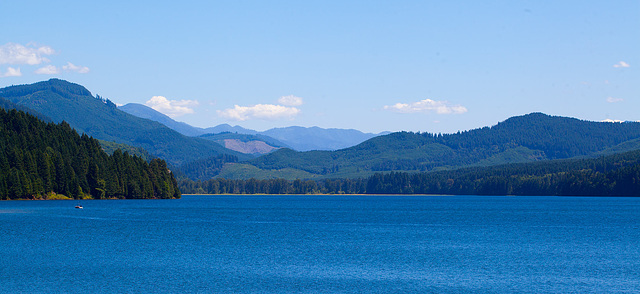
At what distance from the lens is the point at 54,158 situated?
7692 inches

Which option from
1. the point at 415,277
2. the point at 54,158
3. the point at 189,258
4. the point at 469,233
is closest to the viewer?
the point at 415,277

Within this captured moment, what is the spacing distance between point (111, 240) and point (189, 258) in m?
21.7

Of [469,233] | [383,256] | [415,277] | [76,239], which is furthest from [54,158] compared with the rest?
[415,277]

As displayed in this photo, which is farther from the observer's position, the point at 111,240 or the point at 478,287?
the point at 111,240

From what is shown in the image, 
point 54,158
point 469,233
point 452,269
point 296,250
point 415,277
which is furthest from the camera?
point 54,158

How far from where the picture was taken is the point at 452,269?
6662 centimetres

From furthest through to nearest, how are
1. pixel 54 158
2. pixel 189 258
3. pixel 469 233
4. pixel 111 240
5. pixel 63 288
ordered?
1. pixel 54 158
2. pixel 469 233
3. pixel 111 240
4. pixel 189 258
5. pixel 63 288

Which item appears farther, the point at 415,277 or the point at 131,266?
the point at 131,266

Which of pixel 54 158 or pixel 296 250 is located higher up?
pixel 54 158

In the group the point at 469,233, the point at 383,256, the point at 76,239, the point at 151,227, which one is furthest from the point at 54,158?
the point at 383,256

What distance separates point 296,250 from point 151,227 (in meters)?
39.6

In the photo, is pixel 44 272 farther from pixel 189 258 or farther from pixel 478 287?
pixel 478 287

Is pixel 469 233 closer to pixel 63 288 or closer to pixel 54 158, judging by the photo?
pixel 63 288

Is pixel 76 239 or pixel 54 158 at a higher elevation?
pixel 54 158
